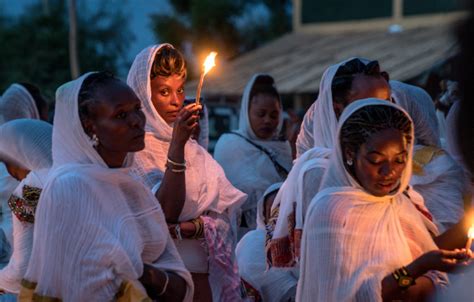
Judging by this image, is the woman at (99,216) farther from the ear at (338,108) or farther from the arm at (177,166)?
the ear at (338,108)

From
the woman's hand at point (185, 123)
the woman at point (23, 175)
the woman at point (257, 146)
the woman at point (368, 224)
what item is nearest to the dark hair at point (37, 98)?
the woman at point (257, 146)

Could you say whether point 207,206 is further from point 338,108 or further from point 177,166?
point 338,108

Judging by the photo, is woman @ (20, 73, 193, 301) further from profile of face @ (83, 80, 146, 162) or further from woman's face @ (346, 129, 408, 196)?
woman's face @ (346, 129, 408, 196)

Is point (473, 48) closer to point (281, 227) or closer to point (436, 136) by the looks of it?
point (281, 227)

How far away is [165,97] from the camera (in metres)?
4.45

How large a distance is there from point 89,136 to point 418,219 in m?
1.37

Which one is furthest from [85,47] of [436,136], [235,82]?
[436,136]

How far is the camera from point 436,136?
4922 millimetres

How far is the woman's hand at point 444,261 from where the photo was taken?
324cm

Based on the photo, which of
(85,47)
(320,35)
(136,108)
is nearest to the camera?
(136,108)

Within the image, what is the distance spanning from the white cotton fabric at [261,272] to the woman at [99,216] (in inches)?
36.8

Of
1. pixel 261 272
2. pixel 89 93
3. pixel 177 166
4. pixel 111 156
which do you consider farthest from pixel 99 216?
pixel 261 272

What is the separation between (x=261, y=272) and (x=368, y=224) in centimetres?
138

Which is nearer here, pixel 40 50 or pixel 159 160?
pixel 159 160
